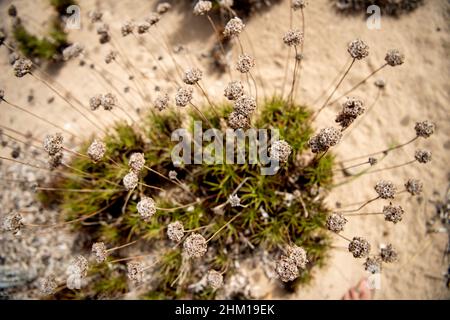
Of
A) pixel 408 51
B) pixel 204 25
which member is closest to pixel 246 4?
pixel 204 25

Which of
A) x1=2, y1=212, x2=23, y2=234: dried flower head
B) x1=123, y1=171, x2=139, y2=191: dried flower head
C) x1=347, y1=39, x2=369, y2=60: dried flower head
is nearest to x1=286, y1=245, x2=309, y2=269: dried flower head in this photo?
x1=123, y1=171, x2=139, y2=191: dried flower head

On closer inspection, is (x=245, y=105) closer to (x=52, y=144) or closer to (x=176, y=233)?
(x=176, y=233)

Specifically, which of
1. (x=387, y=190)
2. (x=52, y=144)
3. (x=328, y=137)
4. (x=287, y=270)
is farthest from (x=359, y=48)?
(x=52, y=144)

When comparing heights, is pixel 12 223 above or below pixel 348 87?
below

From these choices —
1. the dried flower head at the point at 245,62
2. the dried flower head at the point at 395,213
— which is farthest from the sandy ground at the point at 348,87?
the dried flower head at the point at 245,62

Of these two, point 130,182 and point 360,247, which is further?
point 130,182

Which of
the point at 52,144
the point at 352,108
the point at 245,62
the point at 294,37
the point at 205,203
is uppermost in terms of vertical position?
the point at 294,37

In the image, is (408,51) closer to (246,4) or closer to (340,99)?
(340,99)
